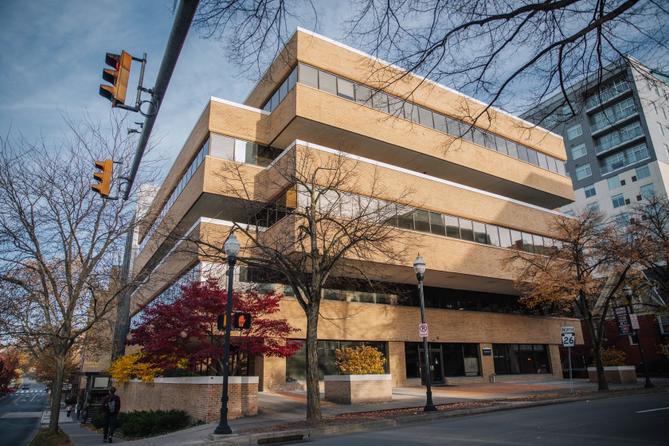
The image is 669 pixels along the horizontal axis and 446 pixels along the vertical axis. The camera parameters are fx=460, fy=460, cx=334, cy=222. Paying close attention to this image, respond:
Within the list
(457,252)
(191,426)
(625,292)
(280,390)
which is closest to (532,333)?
(625,292)

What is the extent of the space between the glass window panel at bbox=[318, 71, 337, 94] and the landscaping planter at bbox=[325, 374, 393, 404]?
15.9 m

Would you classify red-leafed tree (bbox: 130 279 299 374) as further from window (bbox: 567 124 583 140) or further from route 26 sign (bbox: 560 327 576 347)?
window (bbox: 567 124 583 140)

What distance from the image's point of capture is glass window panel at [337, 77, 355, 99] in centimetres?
2684

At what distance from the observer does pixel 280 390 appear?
894 inches

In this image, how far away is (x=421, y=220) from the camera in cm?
2656

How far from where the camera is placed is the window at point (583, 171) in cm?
6894

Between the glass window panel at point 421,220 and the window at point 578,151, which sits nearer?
the glass window panel at point 421,220

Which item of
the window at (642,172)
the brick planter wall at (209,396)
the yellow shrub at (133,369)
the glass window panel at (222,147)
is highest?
the window at (642,172)

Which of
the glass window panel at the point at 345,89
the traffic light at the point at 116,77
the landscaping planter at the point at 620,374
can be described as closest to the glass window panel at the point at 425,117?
the glass window panel at the point at 345,89

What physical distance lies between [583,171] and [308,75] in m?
58.8

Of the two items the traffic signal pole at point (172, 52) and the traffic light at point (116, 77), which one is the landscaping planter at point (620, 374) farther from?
the traffic light at point (116, 77)

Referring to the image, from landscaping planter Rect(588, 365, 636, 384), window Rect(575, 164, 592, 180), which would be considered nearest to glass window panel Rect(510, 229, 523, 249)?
landscaping planter Rect(588, 365, 636, 384)

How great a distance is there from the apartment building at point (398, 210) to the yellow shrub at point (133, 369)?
374 cm

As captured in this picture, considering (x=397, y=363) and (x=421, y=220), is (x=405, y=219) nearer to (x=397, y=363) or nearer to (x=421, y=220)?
(x=421, y=220)
